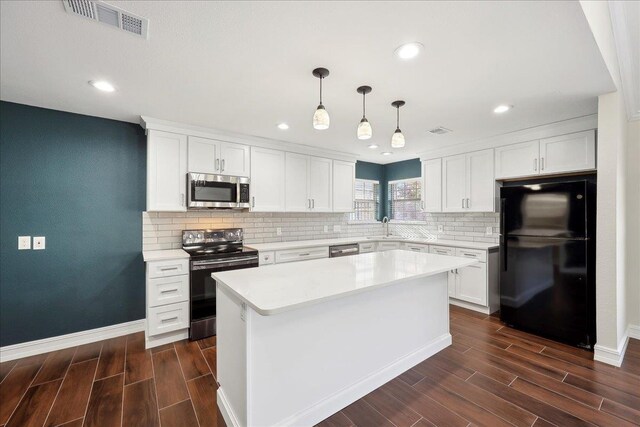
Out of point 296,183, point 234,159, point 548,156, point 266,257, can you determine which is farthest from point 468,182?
point 234,159

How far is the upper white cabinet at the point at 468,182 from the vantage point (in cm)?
397

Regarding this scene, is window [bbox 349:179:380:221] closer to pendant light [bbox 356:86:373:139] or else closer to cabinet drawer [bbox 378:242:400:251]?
cabinet drawer [bbox 378:242:400:251]

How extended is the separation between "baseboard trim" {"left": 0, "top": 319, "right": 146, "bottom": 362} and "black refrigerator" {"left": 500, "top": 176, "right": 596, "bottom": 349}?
4.41 metres

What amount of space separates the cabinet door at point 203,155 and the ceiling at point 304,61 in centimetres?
35

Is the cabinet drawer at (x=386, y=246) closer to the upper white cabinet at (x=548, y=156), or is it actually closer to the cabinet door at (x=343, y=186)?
the cabinet door at (x=343, y=186)

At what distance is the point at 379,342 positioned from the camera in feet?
7.38

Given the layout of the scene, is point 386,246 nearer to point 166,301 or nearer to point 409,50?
point 166,301

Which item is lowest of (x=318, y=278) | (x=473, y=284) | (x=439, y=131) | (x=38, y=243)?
(x=473, y=284)

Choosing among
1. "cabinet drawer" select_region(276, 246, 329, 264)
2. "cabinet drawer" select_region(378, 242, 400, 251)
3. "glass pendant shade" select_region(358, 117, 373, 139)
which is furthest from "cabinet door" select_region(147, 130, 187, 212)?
"cabinet drawer" select_region(378, 242, 400, 251)

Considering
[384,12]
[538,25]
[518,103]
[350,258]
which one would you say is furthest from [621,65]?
[350,258]

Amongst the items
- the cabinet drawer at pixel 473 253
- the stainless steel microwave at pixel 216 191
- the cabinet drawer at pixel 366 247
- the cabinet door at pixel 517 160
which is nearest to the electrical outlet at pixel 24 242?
the stainless steel microwave at pixel 216 191

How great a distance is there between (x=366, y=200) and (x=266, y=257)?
9.07ft

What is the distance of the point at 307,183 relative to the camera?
4398 millimetres

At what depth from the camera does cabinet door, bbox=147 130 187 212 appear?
3145mm
